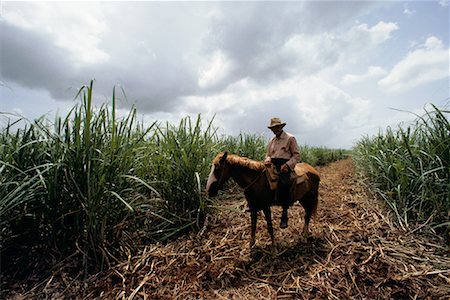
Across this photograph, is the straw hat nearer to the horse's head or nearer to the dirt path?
the horse's head

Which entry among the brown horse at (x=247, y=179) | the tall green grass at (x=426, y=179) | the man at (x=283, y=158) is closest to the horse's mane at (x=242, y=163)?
the brown horse at (x=247, y=179)

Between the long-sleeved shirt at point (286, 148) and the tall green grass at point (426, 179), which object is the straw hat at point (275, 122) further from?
the tall green grass at point (426, 179)

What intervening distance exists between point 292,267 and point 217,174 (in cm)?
122

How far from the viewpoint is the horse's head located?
262 centimetres

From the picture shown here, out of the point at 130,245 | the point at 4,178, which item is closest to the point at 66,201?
the point at 4,178

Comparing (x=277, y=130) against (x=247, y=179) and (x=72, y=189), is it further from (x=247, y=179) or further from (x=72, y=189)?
(x=72, y=189)

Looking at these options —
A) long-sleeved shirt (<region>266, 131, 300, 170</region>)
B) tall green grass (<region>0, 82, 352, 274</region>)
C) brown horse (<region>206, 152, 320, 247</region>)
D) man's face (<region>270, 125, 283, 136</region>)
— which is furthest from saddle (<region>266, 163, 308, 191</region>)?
tall green grass (<region>0, 82, 352, 274</region>)

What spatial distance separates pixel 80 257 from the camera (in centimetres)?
238

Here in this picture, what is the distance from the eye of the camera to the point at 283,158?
2.86 metres

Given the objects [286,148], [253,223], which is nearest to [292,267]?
[253,223]

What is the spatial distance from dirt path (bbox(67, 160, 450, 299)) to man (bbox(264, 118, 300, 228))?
483 mm

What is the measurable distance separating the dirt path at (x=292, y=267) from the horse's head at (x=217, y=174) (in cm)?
74

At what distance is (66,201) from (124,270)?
841 millimetres

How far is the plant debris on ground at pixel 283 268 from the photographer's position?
2117 mm
